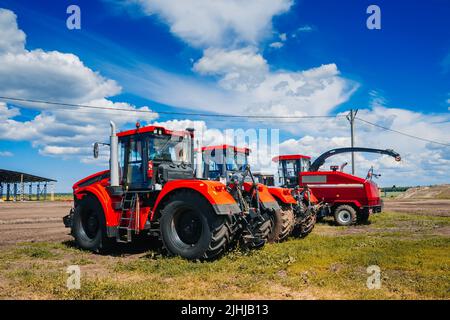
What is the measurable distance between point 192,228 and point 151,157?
81.1 inches

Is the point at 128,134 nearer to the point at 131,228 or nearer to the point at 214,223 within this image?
the point at 131,228

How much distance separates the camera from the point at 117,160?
9508 millimetres

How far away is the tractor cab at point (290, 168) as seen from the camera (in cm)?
1870

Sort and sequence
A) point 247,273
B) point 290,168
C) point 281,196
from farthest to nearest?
point 290,168
point 281,196
point 247,273

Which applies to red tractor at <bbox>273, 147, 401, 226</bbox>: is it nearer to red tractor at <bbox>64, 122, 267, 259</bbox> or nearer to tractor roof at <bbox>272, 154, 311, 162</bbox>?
tractor roof at <bbox>272, 154, 311, 162</bbox>

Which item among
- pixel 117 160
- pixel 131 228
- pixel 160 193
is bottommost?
pixel 131 228

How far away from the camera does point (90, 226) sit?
9922mm

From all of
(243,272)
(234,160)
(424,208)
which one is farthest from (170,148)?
(424,208)

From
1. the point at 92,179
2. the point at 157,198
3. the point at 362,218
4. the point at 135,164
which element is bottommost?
the point at 362,218

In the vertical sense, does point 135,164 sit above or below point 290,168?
below

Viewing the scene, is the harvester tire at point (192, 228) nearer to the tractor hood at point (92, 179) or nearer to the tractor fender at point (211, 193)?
the tractor fender at point (211, 193)

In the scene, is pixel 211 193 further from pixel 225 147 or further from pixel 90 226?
pixel 225 147
